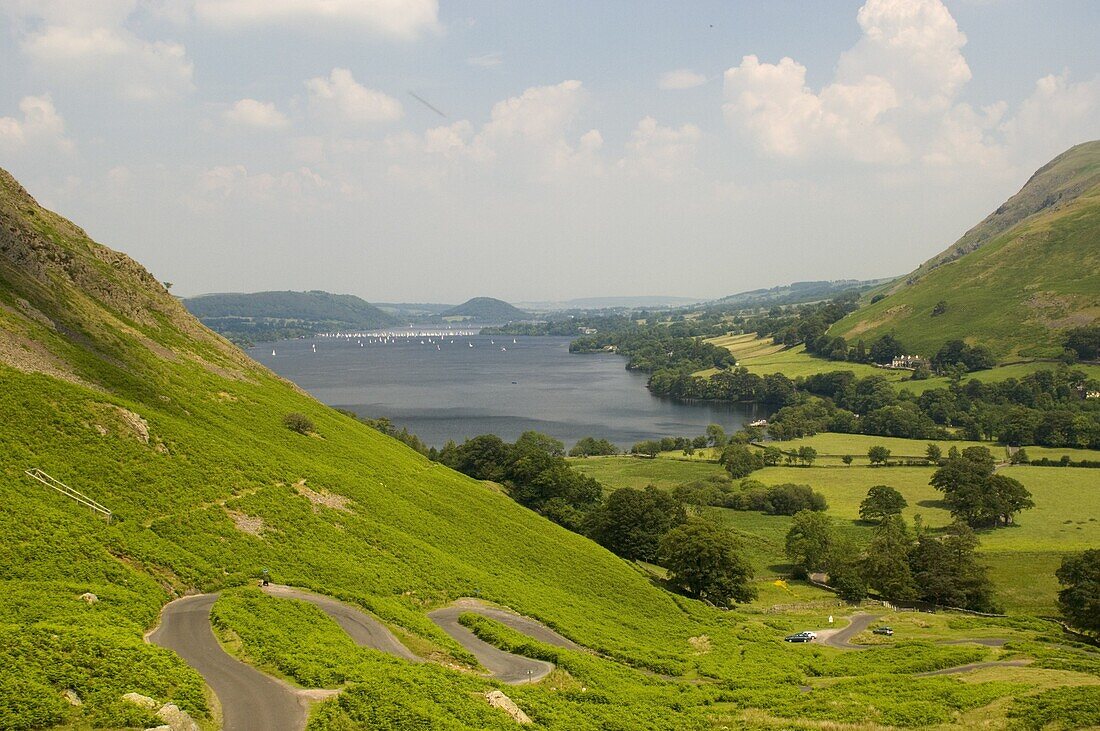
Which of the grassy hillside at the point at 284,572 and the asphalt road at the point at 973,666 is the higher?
the grassy hillside at the point at 284,572

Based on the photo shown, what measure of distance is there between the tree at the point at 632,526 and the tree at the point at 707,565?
31.6 feet

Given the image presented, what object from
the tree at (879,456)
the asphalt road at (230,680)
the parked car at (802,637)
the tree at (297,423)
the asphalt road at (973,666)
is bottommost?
the tree at (879,456)

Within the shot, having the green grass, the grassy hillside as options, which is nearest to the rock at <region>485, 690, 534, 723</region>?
the grassy hillside

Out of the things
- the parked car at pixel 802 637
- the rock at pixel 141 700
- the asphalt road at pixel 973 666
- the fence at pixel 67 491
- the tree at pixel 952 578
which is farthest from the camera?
the tree at pixel 952 578

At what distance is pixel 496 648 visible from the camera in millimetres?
37125

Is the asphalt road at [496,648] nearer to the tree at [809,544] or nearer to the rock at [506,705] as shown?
the rock at [506,705]

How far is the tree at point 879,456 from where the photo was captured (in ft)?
539

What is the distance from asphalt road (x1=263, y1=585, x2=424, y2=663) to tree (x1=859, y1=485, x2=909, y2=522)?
107 meters

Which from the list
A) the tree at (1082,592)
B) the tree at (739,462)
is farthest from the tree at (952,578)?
the tree at (739,462)

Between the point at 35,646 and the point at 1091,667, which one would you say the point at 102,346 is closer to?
the point at 35,646

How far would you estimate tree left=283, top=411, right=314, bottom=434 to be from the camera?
225ft

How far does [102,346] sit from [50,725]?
50.4 meters

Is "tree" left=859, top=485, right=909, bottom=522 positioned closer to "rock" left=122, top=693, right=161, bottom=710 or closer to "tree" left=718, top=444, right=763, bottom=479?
"tree" left=718, top=444, right=763, bottom=479

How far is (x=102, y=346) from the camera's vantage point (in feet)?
199
